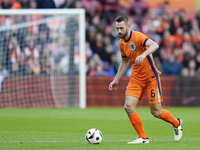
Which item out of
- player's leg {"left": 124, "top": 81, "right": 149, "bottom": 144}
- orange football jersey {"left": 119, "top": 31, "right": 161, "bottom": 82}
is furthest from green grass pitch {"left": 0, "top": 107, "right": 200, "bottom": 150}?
orange football jersey {"left": 119, "top": 31, "right": 161, "bottom": 82}

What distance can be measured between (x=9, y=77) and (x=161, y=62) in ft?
20.0

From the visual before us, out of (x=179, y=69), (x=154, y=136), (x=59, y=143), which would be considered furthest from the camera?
(x=179, y=69)

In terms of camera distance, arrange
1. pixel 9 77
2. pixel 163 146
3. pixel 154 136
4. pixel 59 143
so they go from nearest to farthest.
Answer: pixel 163 146 → pixel 59 143 → pixel 154 136 → pixel 9 77

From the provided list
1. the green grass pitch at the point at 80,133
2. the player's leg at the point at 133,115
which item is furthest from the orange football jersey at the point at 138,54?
the green grass pitch at the point at 80,133

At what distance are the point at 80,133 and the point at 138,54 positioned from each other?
7.80 ft

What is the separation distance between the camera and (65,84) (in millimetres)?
14969

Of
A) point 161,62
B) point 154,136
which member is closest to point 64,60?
point 161,62

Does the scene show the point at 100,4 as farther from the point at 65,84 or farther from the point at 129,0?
the point at 65,84

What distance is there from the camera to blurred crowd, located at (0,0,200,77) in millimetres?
14727

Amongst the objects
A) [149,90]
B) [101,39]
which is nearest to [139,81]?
[149,90]

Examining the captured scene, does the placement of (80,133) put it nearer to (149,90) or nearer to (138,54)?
(149,90)

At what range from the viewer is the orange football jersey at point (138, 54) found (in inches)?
260

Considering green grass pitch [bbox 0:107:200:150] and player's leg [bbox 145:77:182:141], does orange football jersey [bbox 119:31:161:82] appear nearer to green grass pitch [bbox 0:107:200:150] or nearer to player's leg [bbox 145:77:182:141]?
player's leg [bbox 145:77:182:141]

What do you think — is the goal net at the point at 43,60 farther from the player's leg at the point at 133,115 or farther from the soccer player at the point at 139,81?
the player's leg at the point at 133,115
